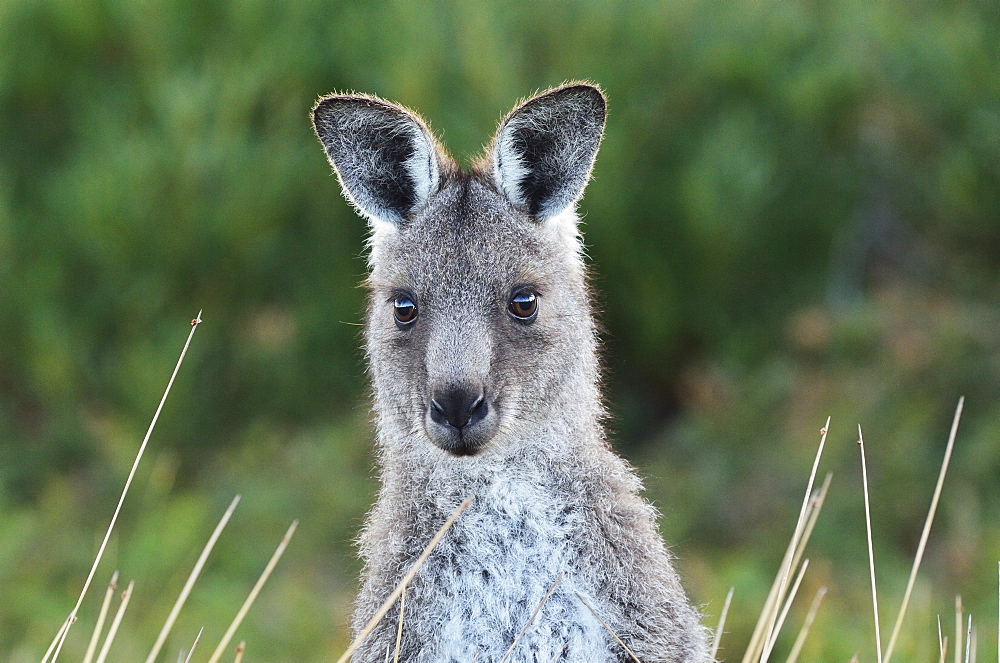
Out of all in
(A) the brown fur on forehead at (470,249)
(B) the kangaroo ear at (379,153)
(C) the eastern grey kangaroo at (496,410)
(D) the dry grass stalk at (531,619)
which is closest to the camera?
(D) the dry grass stalk at (531,619)

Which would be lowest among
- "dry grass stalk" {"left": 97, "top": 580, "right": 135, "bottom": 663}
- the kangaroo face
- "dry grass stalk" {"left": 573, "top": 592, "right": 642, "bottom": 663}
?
"dry grass stalk" {"left": 97, "top": 580, "right": 135, "bottom": 663}

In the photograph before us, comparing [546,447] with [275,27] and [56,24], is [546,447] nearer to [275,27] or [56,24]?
[275,27]

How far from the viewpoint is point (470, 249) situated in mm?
3354

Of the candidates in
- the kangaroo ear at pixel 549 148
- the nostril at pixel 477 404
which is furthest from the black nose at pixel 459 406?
the kangaroo ear at pixel 549 148

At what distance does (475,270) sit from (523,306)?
187mm

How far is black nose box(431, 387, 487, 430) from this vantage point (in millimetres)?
3006

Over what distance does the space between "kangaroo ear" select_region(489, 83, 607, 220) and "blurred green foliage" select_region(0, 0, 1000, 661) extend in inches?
141

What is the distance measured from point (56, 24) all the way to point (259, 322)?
2.55m

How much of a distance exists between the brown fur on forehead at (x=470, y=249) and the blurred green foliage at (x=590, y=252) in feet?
11.5

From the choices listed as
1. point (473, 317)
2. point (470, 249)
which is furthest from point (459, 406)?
point (470, 249)

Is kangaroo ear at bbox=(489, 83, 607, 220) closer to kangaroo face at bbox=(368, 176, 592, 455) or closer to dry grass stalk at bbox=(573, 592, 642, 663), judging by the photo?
kangaroo face at bbox=(368, 176, 592, 455)

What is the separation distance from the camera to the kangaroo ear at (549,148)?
11.0 ft

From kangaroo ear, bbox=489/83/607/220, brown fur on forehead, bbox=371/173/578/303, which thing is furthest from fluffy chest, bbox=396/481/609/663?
kangaroo ear, bbox=489/83/607/220

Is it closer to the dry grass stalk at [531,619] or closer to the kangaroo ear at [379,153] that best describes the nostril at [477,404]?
the dry grass stalk at [531,619]
